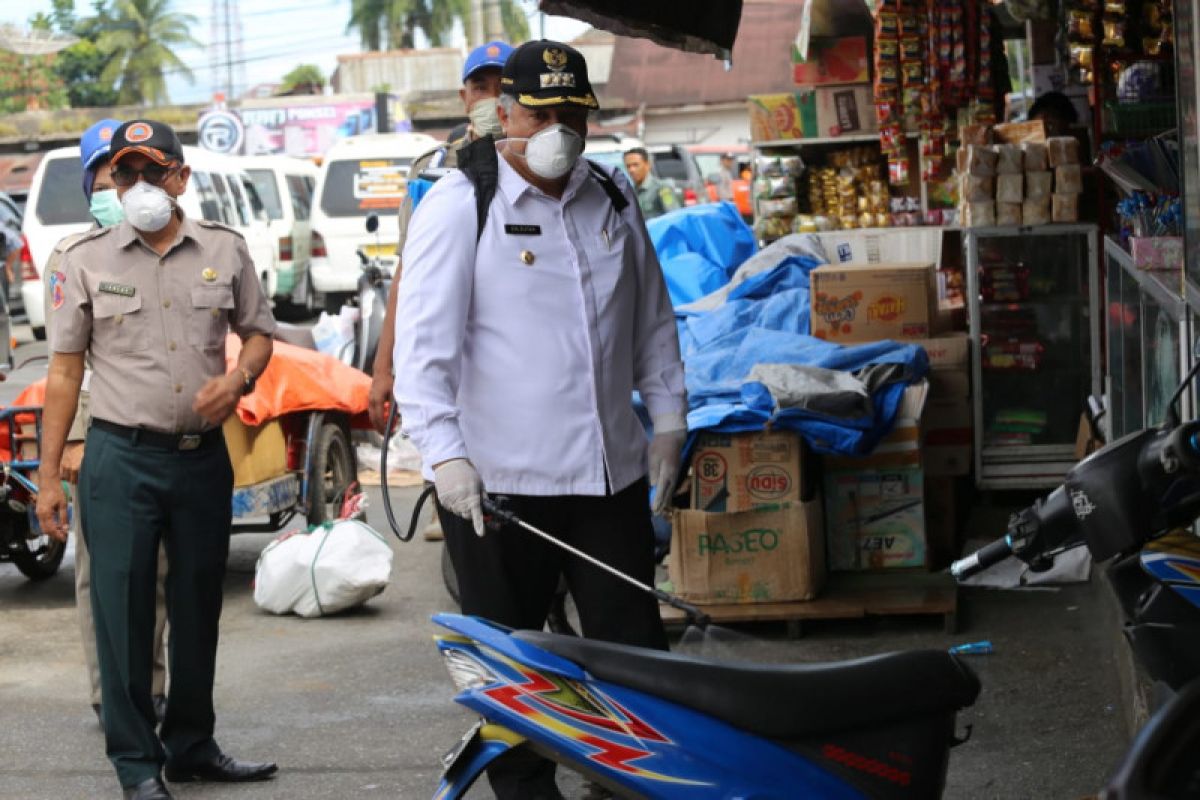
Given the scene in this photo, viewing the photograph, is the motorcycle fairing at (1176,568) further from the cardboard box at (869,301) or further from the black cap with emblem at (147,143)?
the cardboard box at (869,301)

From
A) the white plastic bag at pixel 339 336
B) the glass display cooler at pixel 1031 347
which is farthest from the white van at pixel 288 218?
the glass display cooler at pixel 1031 347

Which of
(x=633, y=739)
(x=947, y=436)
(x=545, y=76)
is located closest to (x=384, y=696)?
(x=545, y=76)

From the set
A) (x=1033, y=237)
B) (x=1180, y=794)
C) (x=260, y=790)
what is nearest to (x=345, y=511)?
(x=260, y=790)

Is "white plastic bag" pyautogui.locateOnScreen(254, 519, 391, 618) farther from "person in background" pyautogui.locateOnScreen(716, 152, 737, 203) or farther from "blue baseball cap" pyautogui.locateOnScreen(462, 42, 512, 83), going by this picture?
"person in background" pyautogui.locateOnScreen(716, 152, 737, 203)

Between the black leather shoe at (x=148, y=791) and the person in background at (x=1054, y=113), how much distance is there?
21.0ft

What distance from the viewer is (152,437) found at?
5266mm

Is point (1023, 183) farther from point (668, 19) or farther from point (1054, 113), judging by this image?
point (668, 19)

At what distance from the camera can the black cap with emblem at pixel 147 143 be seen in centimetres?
528

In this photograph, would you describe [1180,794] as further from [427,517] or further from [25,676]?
[427,517]

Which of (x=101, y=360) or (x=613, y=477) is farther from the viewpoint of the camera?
(x=101, y=360)

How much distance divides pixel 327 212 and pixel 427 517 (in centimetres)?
1449

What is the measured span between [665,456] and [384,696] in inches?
97.0

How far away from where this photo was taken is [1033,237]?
8922 millimetres

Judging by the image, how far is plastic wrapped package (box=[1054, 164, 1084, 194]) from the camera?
8.67 meters
